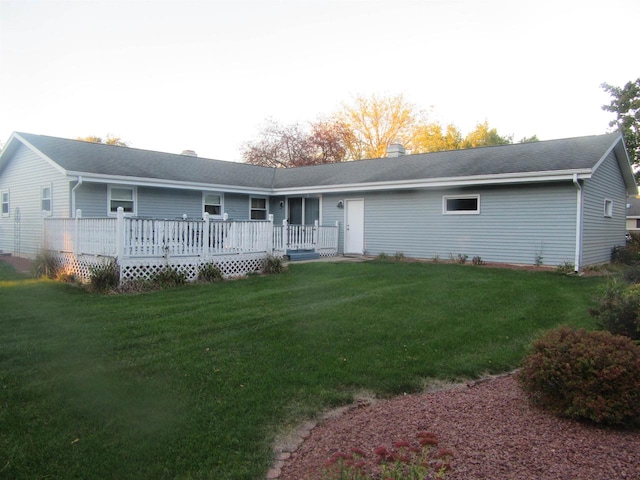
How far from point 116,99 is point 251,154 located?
24.2 metres

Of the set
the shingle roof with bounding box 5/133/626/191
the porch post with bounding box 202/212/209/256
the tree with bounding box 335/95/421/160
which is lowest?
the porch post with bounding box 202/212/209/256

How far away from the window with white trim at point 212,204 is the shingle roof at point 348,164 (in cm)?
64

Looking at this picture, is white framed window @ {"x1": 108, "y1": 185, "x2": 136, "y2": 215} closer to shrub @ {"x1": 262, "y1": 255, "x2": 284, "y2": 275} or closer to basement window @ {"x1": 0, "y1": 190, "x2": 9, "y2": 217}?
shrub @ {"x1": 262, "y1": 255, "x2": 284, "y2": 275}

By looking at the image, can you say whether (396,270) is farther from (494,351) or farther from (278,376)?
(278,376)

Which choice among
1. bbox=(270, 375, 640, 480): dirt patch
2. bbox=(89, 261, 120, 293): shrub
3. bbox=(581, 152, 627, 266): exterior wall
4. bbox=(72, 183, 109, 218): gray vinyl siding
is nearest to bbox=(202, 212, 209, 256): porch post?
bbox=(89, 261, 120, 293): shrub

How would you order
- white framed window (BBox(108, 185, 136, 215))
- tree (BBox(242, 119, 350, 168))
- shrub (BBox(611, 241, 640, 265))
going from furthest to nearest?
tree (BBox(242, 119, 350, 168)) → shrub (BBox(611, 241, 640, 265)) → white framed window (BBox(108, 185, 136, 215))

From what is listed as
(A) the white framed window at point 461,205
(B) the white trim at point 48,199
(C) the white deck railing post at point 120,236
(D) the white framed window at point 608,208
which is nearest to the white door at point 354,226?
(A) the white framed window at point 461,205

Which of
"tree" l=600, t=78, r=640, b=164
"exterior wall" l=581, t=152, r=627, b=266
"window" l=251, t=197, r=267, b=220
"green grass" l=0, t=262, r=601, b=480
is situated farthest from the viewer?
"tree" l=600, t=78, r=640, b=164

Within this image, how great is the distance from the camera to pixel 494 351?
5.25 m

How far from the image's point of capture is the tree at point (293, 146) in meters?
40.6

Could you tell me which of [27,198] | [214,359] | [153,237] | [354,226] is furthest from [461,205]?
[27,198]

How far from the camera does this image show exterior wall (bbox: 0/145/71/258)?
13.7 m

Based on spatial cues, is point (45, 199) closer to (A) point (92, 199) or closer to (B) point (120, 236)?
(A) point (92, 199)

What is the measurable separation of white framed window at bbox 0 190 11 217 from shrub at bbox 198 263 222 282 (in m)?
11.1
